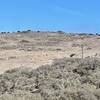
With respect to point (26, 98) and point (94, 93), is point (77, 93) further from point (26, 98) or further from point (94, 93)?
point (26, 98)

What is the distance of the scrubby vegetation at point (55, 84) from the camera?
12.7m

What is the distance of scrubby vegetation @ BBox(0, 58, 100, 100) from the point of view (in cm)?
1269

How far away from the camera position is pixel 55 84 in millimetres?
15133

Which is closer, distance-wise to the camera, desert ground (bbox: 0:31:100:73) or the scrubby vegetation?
the scrubby vegetation

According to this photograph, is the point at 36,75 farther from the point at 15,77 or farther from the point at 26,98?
the point at 26,98

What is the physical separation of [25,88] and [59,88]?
205 cm

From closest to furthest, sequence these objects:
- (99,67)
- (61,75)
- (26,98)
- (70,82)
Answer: (26,98) → (70,82) → (61,75) → (99,67)

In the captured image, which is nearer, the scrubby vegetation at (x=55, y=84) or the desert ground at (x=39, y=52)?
the scrubby vegetation at (x=55, y=84)

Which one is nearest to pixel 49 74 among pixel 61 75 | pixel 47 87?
pixel 61 75

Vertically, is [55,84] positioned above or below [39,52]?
below

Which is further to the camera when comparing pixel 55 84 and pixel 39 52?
pixel 39 52

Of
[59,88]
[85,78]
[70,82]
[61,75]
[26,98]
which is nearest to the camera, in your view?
[26,98]

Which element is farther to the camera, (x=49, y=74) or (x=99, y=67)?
(x=99, y=67)

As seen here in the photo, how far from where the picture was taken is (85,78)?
16656mm
